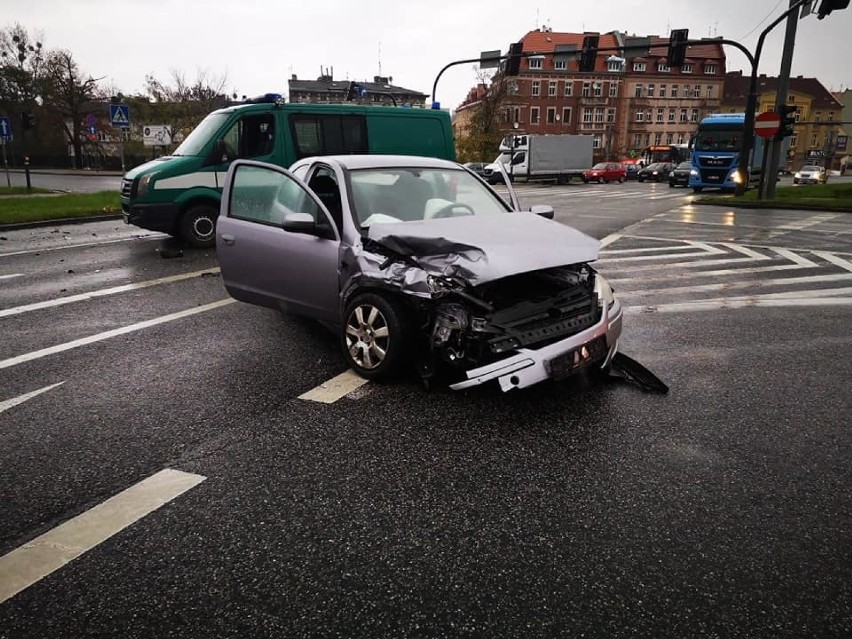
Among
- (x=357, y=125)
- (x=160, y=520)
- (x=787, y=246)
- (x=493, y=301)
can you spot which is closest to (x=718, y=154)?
(x=787, y=246)

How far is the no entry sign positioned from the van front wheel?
17248 mm

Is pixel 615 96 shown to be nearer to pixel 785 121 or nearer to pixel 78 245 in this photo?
pixel 785 121

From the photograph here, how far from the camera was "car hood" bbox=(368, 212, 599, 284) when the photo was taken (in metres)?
3.81

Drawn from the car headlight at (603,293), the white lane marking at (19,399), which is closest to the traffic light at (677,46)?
the car headlight at (603,293)

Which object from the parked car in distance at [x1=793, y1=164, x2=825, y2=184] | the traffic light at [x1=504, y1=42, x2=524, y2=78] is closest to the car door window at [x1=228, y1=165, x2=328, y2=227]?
the traffic light at [x1=504, y1=42, x2=524, y2=78]

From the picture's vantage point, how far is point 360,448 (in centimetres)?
344

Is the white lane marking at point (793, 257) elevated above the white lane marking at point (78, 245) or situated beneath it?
situated beneath

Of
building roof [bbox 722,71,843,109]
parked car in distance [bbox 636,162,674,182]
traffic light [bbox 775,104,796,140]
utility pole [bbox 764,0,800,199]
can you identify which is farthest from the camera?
building roof [bbox 722,71,843,109]

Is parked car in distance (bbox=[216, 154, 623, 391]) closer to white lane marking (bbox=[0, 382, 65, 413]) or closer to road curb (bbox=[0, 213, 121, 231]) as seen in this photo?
white lane marking (bbox=[0, 382, 65, 413])

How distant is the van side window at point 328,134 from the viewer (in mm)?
11188

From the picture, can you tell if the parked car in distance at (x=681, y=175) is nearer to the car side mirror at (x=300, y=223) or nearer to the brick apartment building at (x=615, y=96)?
the car side mirror at (x=300, y=223)

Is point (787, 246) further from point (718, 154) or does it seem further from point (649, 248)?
point (718, 154)

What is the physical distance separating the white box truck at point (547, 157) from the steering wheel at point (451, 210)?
38.8 metres

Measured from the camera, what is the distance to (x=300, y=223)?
15.2 feet
